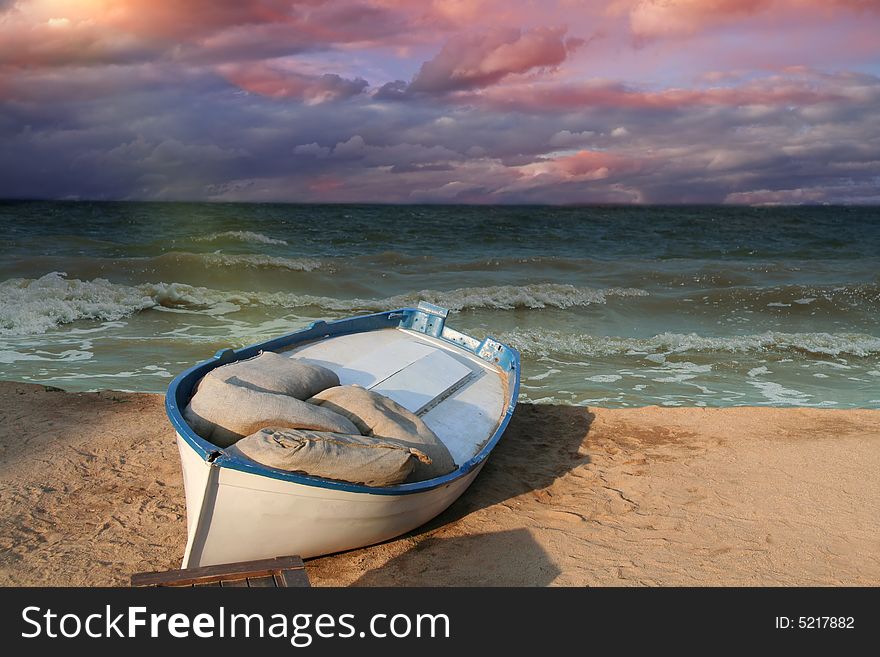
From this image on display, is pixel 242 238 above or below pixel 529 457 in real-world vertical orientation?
above

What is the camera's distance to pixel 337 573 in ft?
17.1

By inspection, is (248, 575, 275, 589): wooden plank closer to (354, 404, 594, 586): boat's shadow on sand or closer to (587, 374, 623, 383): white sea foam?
(354, 404, 594, 586): boat's shadow on sand

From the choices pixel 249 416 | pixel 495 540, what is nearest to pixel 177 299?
pixel 249 416

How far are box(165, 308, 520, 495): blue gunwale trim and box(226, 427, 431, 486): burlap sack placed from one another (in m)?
0.06

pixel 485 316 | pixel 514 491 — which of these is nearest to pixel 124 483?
pixel 514 491

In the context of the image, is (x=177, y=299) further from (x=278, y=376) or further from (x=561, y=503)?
(x=561, y=503)

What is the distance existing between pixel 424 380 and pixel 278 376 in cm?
188

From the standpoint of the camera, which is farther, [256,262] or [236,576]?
[256,262]

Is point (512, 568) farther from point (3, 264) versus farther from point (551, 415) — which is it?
point (3, 264)

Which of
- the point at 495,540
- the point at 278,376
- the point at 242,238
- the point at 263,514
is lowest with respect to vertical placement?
the point at 495,540

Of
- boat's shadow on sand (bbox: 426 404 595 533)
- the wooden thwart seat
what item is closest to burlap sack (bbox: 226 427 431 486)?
the wooden thwart seat

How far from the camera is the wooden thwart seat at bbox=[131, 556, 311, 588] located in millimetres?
4148

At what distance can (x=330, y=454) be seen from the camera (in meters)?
4.75

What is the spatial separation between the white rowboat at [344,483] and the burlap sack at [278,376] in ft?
1.36
